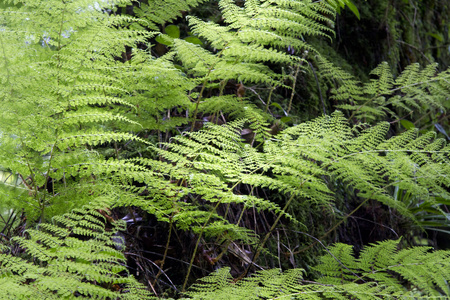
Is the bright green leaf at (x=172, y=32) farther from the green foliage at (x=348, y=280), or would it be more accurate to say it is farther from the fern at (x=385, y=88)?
the green foliage at (x=348, y=280)

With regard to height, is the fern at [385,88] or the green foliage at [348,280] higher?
the fern at [385,88]

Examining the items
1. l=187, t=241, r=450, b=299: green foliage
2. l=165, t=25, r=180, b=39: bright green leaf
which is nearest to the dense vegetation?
l=187, t=241, r=450, b=299: green foliage

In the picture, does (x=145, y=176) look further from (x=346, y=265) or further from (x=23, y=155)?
(x=346, y=265)

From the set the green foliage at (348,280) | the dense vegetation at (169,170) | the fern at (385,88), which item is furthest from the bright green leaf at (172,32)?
the green foliage at (348,280)

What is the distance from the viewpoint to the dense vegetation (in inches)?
57.0

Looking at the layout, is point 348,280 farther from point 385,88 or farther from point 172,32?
point 172,32

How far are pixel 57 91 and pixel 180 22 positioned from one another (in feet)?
6.11

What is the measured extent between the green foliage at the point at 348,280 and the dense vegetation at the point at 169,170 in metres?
0.01

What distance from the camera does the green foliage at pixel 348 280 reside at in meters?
1.34

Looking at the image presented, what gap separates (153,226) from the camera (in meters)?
2.06

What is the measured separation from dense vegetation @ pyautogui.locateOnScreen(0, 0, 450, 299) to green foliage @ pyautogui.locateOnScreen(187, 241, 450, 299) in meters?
0.01

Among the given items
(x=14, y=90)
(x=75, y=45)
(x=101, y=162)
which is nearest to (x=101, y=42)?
(x=75, y=45)

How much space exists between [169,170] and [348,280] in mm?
1194

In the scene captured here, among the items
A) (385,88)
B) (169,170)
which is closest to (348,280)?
(169,170)
